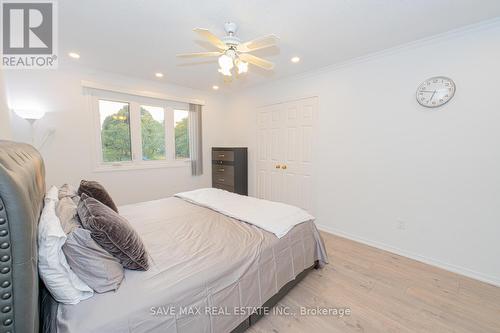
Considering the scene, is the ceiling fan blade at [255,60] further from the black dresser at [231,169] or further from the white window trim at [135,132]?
the white window trim at [135,132]

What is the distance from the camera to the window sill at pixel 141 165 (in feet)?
11.1

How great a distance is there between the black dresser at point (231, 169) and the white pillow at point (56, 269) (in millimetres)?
3188

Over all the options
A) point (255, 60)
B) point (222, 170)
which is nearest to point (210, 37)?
point (255, 60)

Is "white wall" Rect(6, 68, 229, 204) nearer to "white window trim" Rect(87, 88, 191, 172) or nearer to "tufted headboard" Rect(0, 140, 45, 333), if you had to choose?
"white window trim" Rect(87, 88, 191, 172)

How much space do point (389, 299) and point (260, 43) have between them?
8.09 feet

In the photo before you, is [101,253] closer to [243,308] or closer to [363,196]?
[243,308]

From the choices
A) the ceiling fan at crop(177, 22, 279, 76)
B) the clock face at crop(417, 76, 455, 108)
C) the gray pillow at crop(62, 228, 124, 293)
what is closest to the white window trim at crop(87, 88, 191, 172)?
the ceiling fan at crop(177, 22, 279, 76)

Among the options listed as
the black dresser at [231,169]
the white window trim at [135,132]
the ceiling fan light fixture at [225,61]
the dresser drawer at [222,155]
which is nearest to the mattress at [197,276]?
the ceiling fan light fixture at [225,61]

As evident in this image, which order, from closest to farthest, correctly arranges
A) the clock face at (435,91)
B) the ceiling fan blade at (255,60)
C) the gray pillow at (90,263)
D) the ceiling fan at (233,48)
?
1. the gray pillow at (90,263)
2. the ceiling fan at (233,48)
3. the ceiling fan blade at (255,60)
4. the clock face at (435,91)

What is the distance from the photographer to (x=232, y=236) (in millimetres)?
1737

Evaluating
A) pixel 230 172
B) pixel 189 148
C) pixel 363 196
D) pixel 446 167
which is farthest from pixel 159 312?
pixel 189 148

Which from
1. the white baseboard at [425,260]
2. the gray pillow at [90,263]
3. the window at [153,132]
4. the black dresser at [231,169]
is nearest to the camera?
the gray pillow at [90,263]

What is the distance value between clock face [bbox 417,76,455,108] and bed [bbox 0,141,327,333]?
6.20 feet

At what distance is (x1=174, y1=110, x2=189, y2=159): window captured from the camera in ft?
13.8
